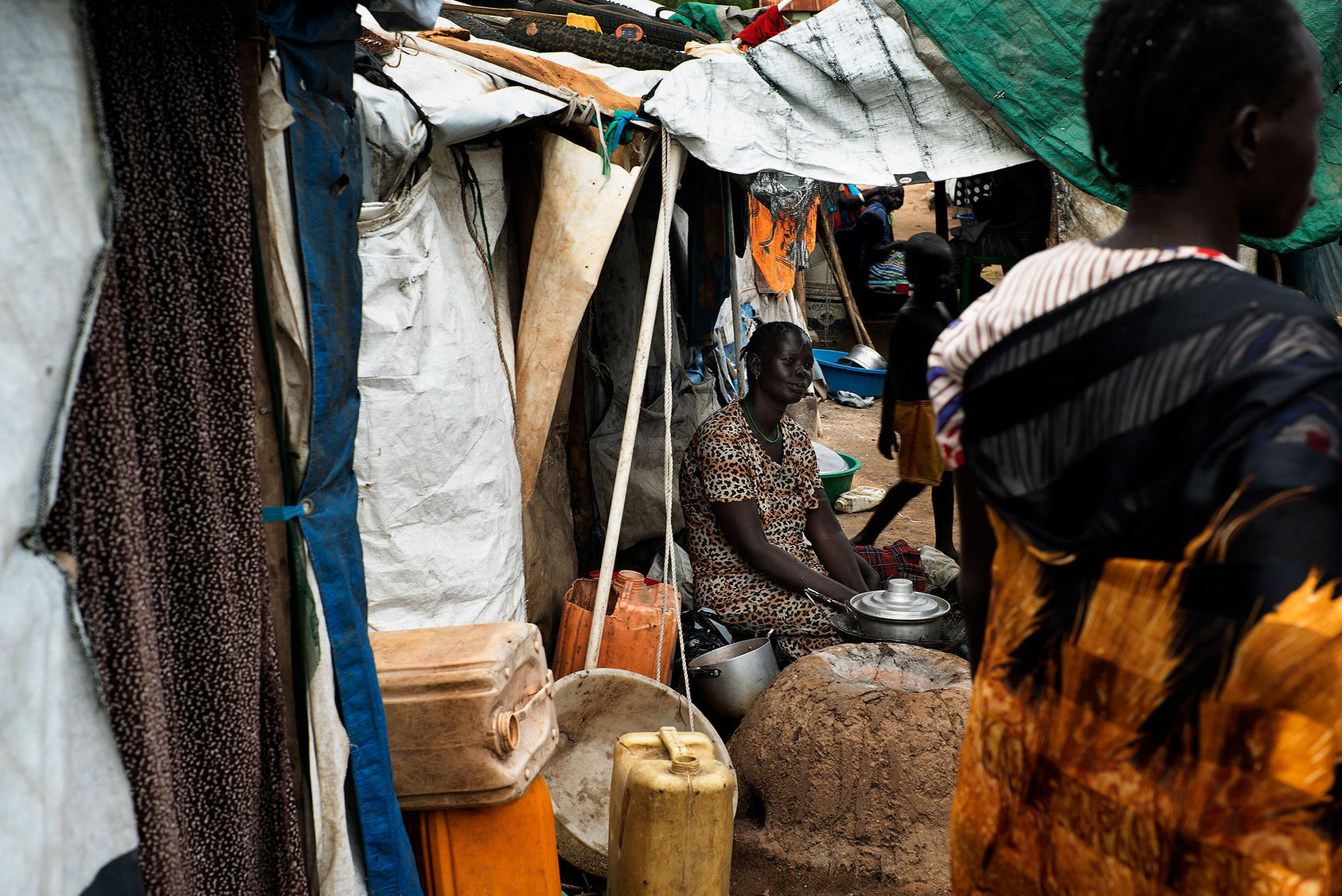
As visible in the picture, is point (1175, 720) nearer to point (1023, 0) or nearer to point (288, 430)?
point (288, 430)

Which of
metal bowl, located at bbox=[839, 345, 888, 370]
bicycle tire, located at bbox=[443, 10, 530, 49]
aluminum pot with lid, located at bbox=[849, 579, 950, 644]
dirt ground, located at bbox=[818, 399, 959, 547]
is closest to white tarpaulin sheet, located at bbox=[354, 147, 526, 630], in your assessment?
aluminum pot with lid, located at bbox=[849, 579, 950, 644]

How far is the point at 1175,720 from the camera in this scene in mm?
1040

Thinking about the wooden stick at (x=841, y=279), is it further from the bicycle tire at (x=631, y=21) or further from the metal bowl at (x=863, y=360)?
the bicycle tire at (x=631, y=21)

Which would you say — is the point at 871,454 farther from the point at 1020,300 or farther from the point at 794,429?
the point at 1020,300

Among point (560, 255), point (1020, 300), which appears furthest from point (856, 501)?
point (1020, 300)

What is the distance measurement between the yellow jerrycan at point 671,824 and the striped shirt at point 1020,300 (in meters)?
1.53

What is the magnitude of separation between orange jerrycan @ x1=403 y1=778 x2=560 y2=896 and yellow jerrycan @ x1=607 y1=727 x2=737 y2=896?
391 mm

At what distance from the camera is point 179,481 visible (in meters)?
1.36

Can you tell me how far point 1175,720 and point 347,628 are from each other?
4.44 ft

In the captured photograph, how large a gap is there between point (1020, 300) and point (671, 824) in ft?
6.00

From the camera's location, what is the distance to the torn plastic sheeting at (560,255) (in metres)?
3.26

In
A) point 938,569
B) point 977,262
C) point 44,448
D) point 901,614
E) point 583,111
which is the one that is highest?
point 583,111

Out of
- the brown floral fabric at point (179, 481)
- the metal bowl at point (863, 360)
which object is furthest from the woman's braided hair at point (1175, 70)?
the metal bowl at point (863, 360)

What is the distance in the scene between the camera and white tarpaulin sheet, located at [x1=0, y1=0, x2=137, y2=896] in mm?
A: 1026
